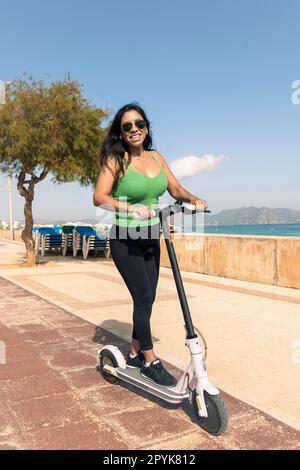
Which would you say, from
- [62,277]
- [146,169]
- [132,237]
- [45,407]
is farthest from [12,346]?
[62,277]

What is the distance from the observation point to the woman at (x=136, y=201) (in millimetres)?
3123

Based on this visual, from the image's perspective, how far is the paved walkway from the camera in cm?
269

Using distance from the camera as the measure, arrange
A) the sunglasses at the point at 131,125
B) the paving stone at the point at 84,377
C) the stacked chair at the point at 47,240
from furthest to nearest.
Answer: the stacked chair at the point at 47,240 → the paving stone at the point at 84,377 → the sunglasses at the point at 131,125

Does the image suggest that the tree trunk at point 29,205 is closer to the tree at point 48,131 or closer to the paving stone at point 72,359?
the tree at point 48,131

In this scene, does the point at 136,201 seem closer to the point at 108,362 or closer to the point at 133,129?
the point at 133,129

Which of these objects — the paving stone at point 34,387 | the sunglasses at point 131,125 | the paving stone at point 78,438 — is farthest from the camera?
the paving stone at point 34,387

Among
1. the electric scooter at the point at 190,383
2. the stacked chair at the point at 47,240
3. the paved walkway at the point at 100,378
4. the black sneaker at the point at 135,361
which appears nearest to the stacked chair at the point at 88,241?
the stacked chair at the point at 47,240

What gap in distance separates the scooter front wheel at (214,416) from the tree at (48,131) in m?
10.1

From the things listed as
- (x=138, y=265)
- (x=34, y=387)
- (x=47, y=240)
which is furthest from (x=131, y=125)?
(x=47, y=240)

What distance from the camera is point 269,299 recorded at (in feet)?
23.6

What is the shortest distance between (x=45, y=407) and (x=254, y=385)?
1617 mm

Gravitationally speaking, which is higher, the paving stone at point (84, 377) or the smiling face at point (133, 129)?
the smiling face at point (133, 129)

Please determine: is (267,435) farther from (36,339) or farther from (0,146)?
(0,146)

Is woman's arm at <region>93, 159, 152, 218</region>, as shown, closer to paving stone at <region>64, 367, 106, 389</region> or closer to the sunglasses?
the sunglasses
